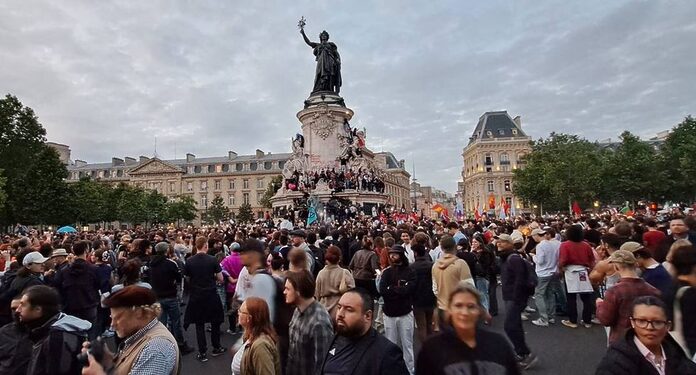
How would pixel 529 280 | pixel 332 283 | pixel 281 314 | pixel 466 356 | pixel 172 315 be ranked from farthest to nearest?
pixel 172 315
pixel 529 280
pixel 332 283
pixel 281 314
pixel 466 356

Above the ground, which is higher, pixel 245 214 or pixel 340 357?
pixel 245 214

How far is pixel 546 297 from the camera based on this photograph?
10133 millimetres

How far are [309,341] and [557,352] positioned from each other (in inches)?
216

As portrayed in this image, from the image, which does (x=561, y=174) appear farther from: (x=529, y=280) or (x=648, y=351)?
(x=648, y=351)

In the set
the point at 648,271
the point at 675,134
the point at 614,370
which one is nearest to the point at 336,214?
the point at 648,271

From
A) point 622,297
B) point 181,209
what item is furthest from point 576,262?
point 181,209

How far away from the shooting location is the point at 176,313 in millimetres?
8531

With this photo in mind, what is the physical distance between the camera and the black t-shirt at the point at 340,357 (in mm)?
3449

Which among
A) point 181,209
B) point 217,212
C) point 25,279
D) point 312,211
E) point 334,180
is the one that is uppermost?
point 334,180

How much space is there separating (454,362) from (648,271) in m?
3.95

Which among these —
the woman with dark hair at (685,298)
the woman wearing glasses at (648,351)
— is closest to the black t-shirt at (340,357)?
the woman wearing glasses at (648,351)

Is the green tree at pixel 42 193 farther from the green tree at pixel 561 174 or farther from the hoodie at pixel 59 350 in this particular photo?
the green tree at pixel 561 174

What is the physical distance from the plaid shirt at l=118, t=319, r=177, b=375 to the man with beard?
1.24 m

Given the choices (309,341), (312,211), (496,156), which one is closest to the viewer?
(309,341)
